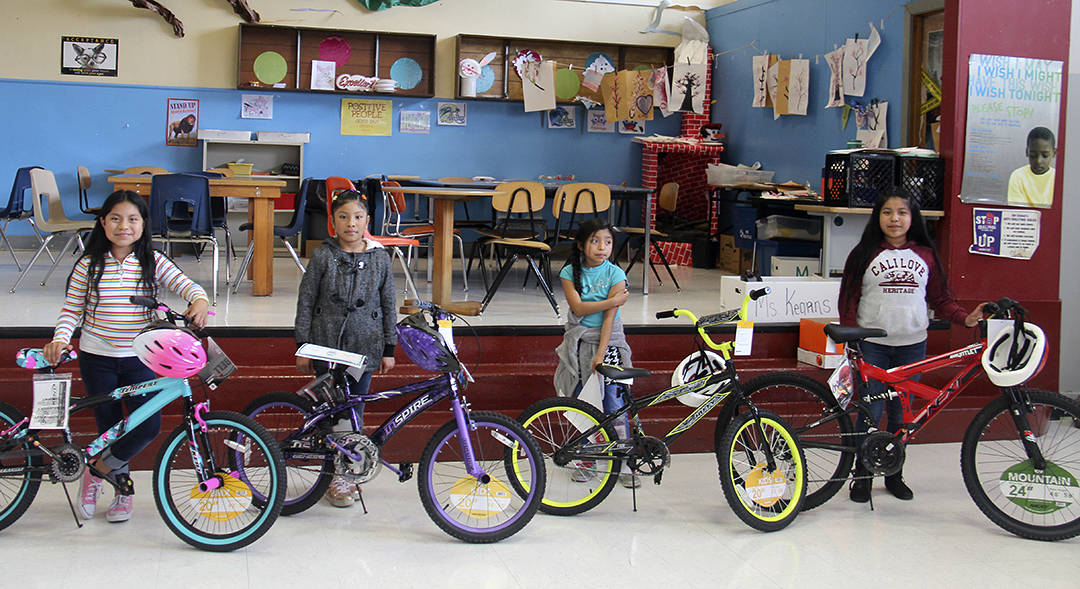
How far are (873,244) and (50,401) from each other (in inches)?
116

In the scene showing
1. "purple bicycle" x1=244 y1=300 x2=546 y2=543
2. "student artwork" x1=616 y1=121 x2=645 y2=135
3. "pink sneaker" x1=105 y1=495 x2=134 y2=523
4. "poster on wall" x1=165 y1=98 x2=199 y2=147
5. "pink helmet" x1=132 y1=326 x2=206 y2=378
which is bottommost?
"pink sneaker" x1=105 y1=495 x2=134 y2=523

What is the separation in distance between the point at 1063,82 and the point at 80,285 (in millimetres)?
4715

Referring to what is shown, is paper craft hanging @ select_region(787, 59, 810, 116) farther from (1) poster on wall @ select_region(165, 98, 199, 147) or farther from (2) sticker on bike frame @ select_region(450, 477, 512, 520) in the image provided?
(2) sticker on bike frame @ select_region(450, 477, 512, 520)

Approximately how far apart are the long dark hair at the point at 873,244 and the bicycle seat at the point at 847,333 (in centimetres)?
28

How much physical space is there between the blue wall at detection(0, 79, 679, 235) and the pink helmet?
7.31 meters

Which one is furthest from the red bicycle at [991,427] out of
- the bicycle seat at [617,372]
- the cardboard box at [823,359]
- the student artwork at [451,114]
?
the student artwork at [451,114]

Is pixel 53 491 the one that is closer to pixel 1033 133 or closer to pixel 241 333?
pixel 241 333

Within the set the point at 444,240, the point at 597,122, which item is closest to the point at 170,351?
the point at 444,240

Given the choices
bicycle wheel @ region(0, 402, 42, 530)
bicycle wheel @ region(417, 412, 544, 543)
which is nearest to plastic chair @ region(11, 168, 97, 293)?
bicycle wheel @ region(0, 402, 42, 530)

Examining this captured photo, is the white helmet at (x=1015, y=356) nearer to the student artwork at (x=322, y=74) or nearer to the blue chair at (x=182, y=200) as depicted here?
the blue chair at (x=182, y=200)

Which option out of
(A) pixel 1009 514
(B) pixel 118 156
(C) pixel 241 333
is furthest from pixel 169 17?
(A) pixel 1009 514

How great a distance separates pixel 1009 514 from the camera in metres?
3.73

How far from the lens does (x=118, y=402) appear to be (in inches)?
141

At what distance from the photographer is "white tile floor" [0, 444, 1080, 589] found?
3170 millimetres
